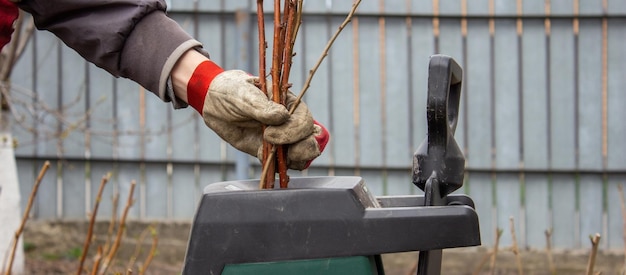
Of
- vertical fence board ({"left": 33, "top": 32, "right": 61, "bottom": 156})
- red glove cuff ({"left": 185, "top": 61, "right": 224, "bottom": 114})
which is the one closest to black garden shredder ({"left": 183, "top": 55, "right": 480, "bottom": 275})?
red glove cuff ({"left": 185, "top": 61, "right": 224, "bottom": 114})

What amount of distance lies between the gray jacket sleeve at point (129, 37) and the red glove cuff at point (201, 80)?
48 mm

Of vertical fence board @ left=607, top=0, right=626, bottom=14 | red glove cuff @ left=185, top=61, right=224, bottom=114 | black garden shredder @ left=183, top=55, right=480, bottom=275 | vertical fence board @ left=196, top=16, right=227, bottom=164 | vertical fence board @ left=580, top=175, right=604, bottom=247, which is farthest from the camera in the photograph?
vertical fence board @ left=196, top=16, right=227, bottom=164

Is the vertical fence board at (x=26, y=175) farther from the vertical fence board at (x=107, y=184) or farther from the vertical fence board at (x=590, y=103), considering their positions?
the vertical fence board at (x=590, y=103)

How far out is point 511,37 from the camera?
18.2 ft

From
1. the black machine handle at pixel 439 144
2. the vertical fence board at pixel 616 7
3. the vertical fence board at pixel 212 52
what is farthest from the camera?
the vertical fence board at pixel 212 52

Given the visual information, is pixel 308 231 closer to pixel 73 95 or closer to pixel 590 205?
pixel 590 205

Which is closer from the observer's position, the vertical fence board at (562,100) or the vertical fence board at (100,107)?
the vertical fence board at (562,100)

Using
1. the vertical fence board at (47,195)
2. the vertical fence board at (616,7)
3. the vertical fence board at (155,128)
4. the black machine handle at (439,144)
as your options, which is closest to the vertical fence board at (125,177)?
the vertical fence board at (155,128)

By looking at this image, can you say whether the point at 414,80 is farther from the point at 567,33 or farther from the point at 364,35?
the point at 567,33

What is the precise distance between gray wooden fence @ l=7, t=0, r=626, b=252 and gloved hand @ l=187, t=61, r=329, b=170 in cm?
349

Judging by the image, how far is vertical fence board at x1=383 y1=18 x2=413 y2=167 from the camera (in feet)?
18.5

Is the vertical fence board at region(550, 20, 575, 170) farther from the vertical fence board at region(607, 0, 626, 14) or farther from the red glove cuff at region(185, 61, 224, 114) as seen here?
the red glove cuff at region(185, 61, 224, 114)

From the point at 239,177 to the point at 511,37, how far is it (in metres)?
1.83

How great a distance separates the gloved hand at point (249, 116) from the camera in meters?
1.84
